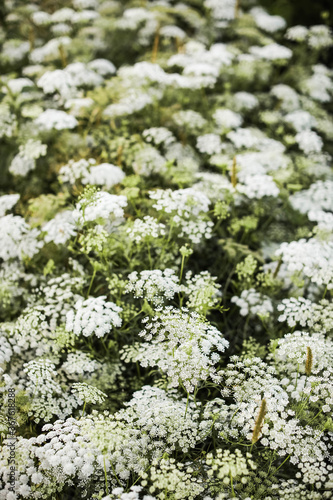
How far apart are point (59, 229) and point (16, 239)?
433 mm

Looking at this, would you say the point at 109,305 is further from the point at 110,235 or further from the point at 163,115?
the point at 163,115

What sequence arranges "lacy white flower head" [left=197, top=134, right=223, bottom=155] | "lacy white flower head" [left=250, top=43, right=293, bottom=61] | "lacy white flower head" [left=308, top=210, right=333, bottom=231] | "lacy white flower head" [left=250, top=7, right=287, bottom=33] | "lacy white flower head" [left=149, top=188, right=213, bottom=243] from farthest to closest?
"lacy white flower head" [left=250, top=7, right=287, bottom=33]
"lacy white flower head" [left=250, top=43, right=293, bottom=61]
"lacy white flower head" [left=197, top=134, right=223, bottom=155]
"lacy white flower head" [left=308, top=210, right=333, bottom=231]
"lacy white flower head" [left=149, top=188, right=213, bottom=243]

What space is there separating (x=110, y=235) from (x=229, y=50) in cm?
431

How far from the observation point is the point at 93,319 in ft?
9.42

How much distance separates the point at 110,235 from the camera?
11.5ft

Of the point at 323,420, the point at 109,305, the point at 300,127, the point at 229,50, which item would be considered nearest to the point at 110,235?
the point at 109,305

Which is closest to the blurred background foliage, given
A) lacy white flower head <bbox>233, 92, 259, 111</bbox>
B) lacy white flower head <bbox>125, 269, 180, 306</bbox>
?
lacy white flower head <bbox>233, 92, 259, 111</bbox>

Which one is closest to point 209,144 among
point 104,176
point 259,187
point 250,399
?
point 259,187

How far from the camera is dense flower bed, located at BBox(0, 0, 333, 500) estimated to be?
8.20 feet

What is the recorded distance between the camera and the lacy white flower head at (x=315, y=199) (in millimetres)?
4188

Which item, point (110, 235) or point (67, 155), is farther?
point (67, 155)

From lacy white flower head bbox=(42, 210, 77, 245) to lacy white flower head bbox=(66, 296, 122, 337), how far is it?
30.2 inches

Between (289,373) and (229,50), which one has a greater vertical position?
(229,50)

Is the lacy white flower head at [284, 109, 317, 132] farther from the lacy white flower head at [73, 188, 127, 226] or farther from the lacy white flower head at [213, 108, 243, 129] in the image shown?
the lacy white flower head at [73, 188, 127, 226]
